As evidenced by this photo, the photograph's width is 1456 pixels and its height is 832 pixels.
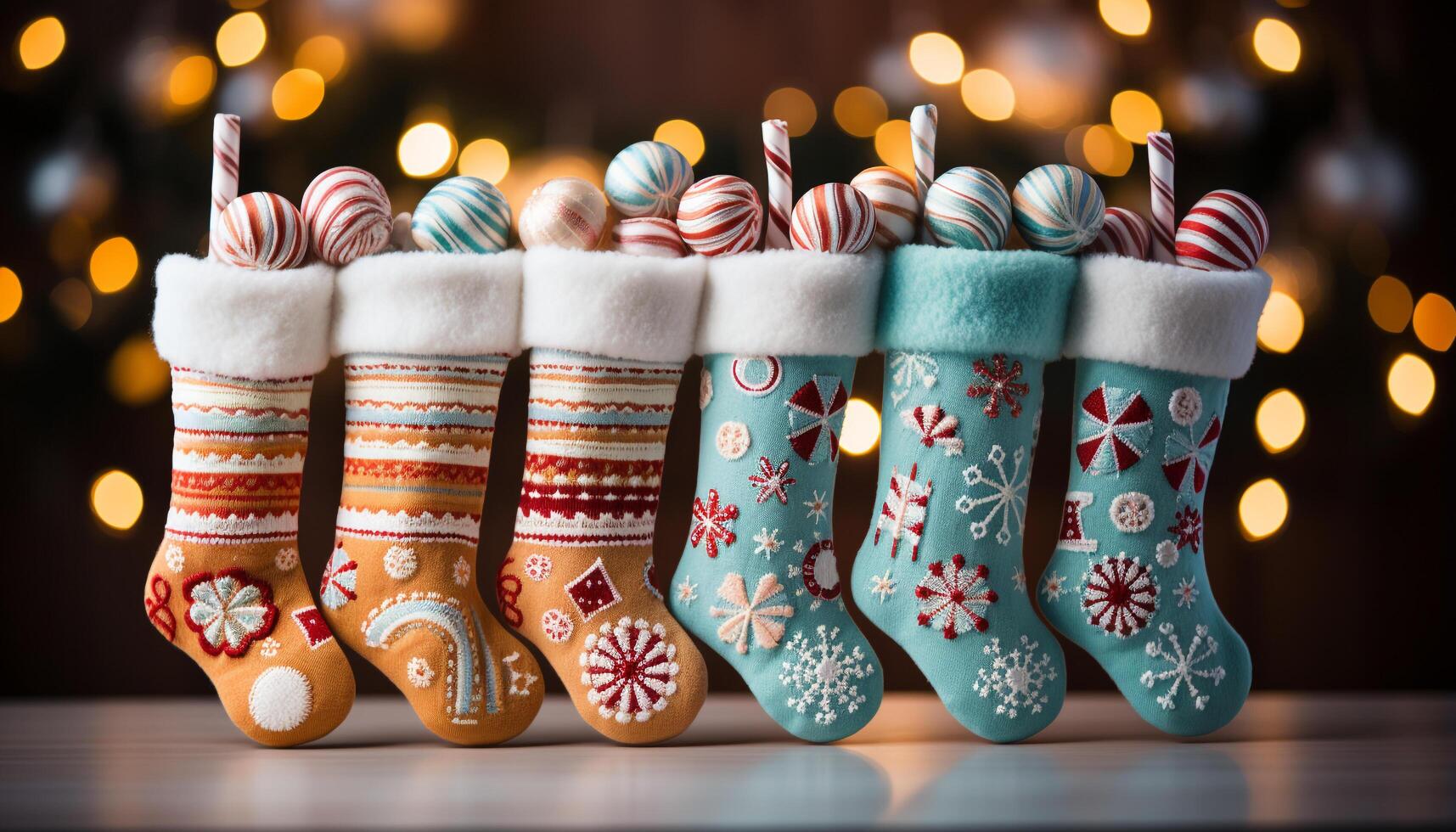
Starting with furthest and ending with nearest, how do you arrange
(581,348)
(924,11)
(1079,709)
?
(924,11)
(1079,709)
(581,348)

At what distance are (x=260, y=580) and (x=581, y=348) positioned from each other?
461 millimetres

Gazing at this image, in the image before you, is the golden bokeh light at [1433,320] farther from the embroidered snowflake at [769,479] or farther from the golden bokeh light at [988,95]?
the embroidered snowflake at [769,479]

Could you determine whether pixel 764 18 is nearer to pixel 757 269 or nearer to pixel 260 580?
pixel 757 269

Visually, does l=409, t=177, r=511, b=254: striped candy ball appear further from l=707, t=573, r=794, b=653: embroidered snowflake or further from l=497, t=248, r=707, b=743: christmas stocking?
l=707, t=573, r=794, b=653: embroidered snowflake

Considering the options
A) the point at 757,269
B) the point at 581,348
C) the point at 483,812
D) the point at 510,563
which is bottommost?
the point at 483,812

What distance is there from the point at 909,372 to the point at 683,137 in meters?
0.67

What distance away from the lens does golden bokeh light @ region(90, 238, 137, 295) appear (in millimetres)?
1900

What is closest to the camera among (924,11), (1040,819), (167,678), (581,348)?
(1040,819)

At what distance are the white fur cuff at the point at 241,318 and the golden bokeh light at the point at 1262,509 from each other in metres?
1.47

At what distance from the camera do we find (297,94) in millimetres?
1910

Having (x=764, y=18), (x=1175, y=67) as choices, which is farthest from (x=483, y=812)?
(x=1175, y=67)

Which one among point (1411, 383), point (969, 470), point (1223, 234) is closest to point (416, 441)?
point (969, 470)

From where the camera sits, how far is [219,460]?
150 cm

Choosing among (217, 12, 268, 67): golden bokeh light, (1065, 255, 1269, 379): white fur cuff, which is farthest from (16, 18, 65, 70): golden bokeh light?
(1065, 255, 1269, 379): white fur cuff
